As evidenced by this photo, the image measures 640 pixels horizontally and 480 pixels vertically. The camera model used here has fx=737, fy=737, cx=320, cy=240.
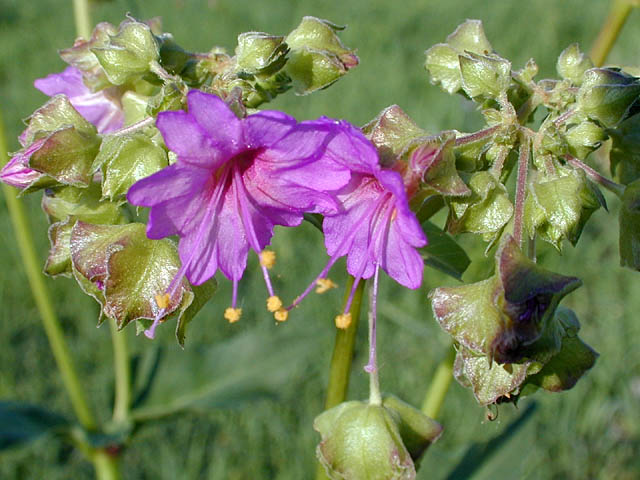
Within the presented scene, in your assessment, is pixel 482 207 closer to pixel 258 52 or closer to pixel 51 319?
pixel 258 52

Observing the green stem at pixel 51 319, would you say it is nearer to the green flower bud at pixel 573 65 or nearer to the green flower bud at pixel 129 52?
the green flower bud at pixel 129 52

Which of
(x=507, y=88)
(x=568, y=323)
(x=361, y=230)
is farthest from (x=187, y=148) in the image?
(x=568, y=323)

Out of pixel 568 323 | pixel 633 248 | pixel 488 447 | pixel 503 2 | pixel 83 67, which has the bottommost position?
pixel 503 2

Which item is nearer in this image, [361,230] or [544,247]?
[361,230]

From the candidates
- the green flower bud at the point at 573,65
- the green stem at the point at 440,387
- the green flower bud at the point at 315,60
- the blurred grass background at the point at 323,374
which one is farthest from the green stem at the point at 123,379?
the green flower bud at the point at 573,65

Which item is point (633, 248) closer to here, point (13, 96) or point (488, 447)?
point (488, 447)

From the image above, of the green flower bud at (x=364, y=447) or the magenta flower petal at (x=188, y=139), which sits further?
the green flower bud at (x=364, y=447)
